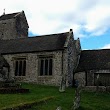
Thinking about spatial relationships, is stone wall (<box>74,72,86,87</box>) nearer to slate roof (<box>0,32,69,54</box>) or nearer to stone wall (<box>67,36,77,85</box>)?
stone wall (<box>67,36,77,85</box>)

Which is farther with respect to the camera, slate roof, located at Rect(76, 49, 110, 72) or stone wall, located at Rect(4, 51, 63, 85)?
slate roof, located at Rect(76, 49, 110, 72)

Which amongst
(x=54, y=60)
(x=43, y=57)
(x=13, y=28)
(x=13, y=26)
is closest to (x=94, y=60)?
(x=54, y=60)

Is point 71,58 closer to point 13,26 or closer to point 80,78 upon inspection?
point 80,78

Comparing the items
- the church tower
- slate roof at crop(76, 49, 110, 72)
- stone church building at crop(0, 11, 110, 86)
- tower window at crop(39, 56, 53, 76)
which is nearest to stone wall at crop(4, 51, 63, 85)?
stone church building at crop(0, 11, 110, 86)

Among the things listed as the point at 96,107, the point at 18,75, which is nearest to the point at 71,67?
the point at 18,75

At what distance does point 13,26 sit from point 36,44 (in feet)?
57.2

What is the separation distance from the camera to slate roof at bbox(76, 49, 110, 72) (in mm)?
36188

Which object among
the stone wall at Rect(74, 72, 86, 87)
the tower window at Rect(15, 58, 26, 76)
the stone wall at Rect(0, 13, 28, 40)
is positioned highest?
the stone wall at Rect(0, 13, 28, 40)

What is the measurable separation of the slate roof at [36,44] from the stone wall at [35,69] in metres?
0.81

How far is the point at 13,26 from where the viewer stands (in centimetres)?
5503

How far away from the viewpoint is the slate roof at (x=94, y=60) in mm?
36188

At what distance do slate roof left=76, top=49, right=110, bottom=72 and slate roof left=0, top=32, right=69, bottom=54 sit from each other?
491 cm

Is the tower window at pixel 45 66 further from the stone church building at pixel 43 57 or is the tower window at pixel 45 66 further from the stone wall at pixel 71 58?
the stone wall at pixel 71 58

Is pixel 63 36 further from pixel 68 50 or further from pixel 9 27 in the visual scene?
pixel 9 27
